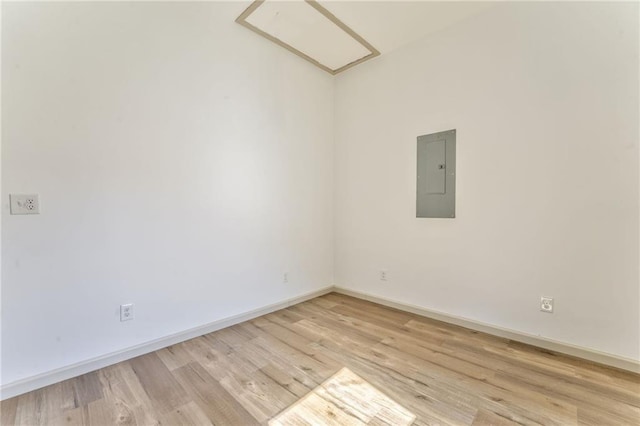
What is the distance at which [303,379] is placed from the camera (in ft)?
5.67

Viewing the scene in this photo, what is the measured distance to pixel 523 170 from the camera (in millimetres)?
2164

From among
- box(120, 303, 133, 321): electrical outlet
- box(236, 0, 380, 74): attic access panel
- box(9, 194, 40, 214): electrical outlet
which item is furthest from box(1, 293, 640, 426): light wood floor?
box(236, 0, 380, 74): attic access panel

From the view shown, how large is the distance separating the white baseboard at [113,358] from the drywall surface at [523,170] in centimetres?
155

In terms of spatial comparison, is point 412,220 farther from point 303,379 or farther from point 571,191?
point 303,379

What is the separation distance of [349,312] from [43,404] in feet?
7.34

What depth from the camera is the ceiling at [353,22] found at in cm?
226

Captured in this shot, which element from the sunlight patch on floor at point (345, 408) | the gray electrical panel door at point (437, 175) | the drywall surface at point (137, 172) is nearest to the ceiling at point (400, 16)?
the drywall surface at point (137, 172)

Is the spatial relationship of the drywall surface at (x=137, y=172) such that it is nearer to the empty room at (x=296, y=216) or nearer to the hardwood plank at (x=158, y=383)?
the empty room at (x=296, y=216)

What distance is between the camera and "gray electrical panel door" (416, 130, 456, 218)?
8.31 feet

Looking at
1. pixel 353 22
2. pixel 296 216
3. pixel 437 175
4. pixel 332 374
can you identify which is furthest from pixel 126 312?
pixel 353 22

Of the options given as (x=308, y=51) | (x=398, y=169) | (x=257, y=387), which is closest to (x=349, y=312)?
(x=257, y=387)

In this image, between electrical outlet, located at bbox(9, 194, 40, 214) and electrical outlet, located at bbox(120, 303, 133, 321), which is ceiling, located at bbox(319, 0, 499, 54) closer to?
electrical outlet, located at bbox(9, 194, 40, 214)

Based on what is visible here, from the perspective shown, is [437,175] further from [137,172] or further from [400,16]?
[137,172]

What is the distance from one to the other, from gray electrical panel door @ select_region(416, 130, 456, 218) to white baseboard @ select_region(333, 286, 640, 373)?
943 millimetres
